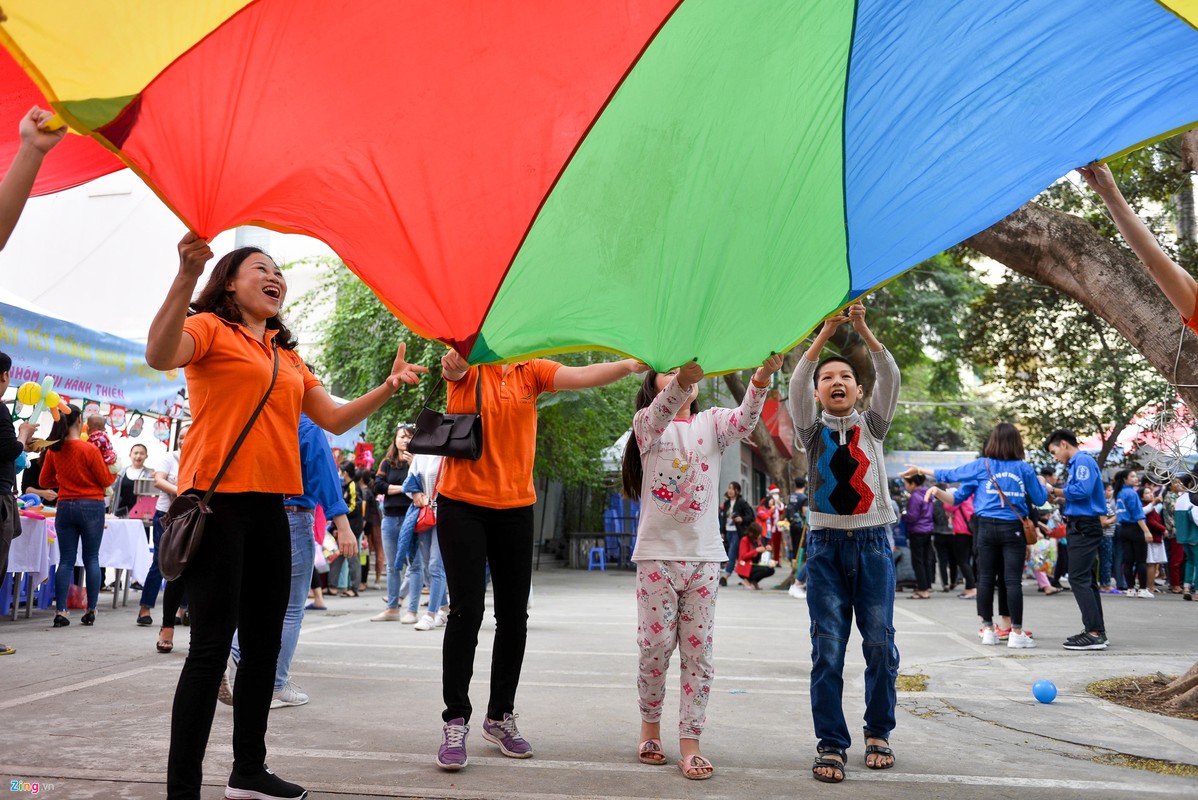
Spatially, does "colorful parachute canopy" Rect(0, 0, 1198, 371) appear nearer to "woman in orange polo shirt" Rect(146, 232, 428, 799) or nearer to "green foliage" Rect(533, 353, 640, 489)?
"woman in orange polo shirt" Rect(146, 232, 428, 799)

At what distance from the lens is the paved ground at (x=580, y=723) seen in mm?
3914

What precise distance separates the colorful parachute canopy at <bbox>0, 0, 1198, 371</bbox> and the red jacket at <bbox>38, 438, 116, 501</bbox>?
635cm

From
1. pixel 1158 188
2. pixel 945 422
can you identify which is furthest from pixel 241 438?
pixel 945 422

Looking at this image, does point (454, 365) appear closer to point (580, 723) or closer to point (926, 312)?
point (580, 723)

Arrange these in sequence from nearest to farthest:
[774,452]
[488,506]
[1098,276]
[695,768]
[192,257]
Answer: [192,257] < [695,768] < [488,506] < [1098,276] < [774,452]

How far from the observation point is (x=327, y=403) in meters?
3.88

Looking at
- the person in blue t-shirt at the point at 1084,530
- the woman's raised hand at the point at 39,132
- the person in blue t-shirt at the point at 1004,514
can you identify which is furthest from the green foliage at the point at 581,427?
the woman's raised hand at the point at 39,132

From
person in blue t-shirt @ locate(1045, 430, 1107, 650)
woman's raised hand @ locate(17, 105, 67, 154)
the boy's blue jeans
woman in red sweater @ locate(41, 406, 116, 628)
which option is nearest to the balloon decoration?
woman in red sweater @ locate(41, 406, 116, 628)

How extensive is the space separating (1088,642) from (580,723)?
6068mm

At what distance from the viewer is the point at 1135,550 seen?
16.6 m

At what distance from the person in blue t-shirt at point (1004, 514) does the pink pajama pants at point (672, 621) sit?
535 centimetres

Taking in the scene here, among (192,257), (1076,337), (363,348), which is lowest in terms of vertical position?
(192,257)

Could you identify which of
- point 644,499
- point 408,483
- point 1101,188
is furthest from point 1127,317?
point 408,483

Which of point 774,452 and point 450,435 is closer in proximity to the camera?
point 450,435
